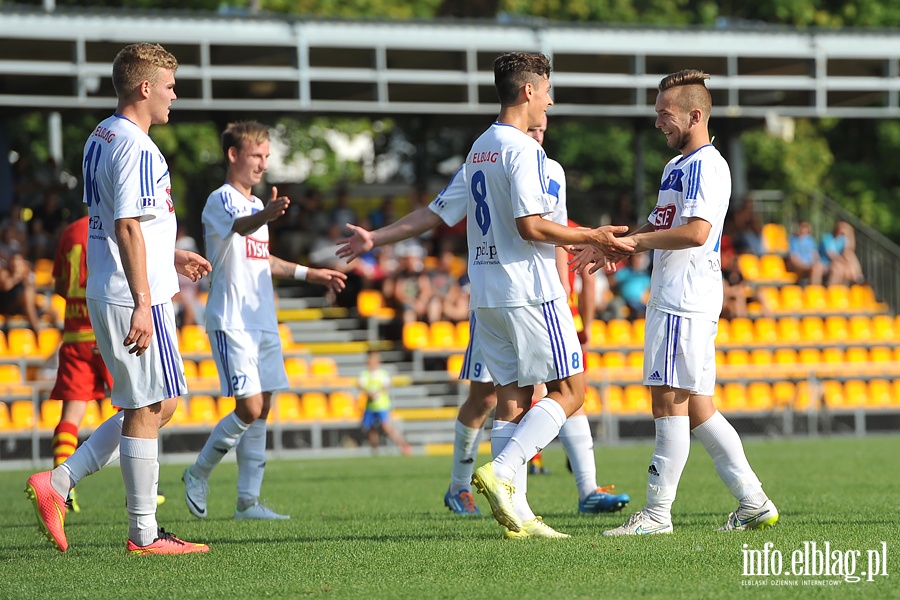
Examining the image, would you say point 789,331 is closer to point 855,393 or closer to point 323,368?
point 855,393

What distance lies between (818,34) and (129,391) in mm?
19663

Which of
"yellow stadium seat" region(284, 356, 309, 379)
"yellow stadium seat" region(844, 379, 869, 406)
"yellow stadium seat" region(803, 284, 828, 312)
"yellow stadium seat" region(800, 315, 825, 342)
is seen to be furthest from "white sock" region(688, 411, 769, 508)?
"yellow stadium seat" region(803, 284, 828, 312)

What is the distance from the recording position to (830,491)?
30.0ft

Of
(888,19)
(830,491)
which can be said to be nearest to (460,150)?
(888,19)

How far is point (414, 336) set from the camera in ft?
66.5

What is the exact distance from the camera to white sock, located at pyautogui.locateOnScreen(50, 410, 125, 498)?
637cm

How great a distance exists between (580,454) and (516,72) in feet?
9.09

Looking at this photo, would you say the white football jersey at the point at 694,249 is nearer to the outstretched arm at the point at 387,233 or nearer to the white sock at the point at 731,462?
the white sock at the point at 731,462

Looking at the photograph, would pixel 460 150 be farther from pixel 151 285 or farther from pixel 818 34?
pixel 151 285

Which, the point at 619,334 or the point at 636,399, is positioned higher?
the point at 619,334

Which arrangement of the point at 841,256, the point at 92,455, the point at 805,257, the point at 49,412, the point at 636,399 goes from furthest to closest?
the point at 841,256 < the point at 805,257 < the point at 636,399 < the point at 49,412 < the point at 92,455

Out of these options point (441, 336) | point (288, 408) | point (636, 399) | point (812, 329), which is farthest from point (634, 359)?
point (288, 408)

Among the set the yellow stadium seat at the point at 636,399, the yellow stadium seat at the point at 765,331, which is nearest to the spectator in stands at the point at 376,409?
the yellow stadium seat at the point at 636,399

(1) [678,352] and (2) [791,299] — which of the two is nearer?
(1) [678,352]
